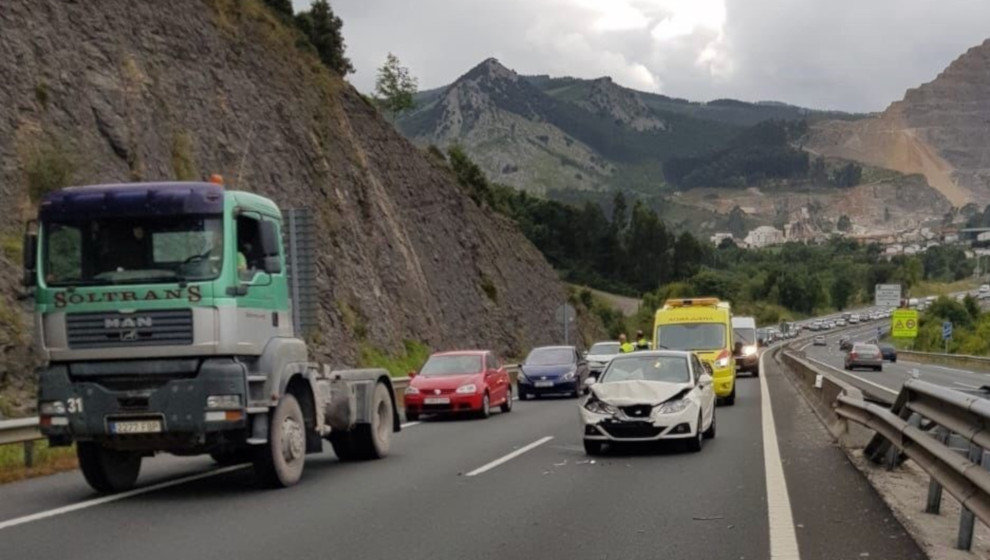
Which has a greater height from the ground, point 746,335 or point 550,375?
point 746,335

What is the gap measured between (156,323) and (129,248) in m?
0.89

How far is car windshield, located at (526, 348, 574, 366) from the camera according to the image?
32062 mm

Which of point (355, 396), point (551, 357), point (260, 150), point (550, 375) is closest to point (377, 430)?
point (355, 396)

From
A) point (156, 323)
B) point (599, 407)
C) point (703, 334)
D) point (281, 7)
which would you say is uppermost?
point (281, 7)

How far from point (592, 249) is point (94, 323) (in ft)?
525

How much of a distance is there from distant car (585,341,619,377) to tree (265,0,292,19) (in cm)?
2364

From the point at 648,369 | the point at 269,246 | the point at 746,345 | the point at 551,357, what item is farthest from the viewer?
the point at 746,345

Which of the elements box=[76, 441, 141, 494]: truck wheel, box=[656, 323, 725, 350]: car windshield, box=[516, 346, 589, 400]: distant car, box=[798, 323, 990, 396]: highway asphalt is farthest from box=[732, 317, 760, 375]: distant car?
box=[76, 441, 141, 494]: truck wheel

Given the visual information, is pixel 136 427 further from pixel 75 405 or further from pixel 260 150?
pixel 260 150

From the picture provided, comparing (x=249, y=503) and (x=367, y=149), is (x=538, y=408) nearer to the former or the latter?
(x=249, y=503)

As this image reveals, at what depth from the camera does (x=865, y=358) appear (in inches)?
2281

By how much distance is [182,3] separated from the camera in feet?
129

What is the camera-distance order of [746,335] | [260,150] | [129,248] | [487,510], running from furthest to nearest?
[746,335] → [260,150] → [129,248] → [487,510]

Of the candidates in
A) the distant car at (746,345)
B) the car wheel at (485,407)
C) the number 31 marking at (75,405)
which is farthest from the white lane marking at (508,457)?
the distant car at (746,345)
